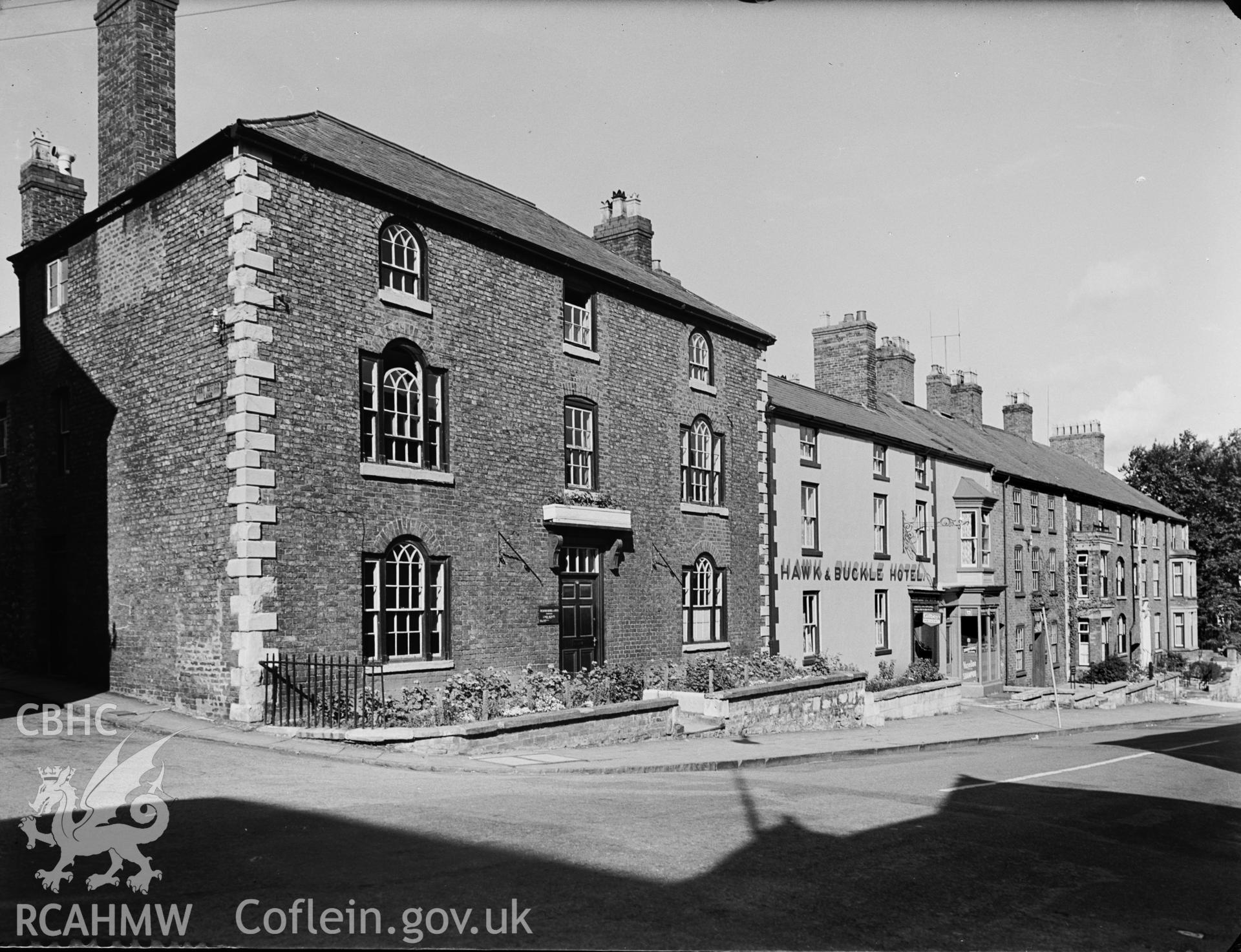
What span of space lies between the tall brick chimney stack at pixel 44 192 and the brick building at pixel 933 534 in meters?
16.5

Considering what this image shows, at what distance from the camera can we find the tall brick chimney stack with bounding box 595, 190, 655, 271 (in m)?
27.2

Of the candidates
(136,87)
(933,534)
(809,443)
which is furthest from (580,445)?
(933,534)

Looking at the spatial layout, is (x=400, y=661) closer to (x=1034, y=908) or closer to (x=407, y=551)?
(x=407, y=551)

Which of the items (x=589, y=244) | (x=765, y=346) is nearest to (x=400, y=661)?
(x=589, y=244)

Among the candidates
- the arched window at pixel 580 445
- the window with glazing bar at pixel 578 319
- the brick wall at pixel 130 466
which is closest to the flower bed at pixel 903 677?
the arched window at pixel 580 445

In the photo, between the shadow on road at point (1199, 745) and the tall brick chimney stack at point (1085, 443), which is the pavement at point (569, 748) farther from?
the tall brick chimney stack at point (1085, 443)

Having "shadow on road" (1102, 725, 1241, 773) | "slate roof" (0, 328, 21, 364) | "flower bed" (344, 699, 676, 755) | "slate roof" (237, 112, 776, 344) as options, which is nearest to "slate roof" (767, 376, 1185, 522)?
"slate roof" (237, 112, 776, 344)

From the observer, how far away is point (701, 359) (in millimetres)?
24922

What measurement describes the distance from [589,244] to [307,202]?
33.4 feet

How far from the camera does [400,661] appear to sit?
1642cm

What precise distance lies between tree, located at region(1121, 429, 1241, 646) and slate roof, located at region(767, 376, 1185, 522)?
150 inches

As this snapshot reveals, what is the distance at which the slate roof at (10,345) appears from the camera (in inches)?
847

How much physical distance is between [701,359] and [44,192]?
14.3m

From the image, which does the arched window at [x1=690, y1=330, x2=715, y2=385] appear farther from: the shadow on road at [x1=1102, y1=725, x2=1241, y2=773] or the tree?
the tree
